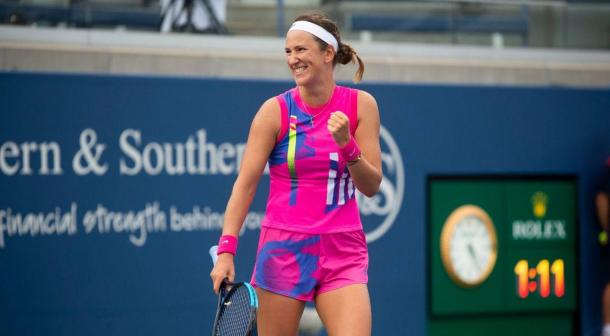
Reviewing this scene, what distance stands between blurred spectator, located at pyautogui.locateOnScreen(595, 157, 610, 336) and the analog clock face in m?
0.94

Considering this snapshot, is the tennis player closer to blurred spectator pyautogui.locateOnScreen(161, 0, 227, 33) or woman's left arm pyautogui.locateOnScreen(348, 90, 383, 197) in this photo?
woman's left arm pyautogui.locateOnScreen(348, 90, 383, 197)

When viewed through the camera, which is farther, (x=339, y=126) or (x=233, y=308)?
(x=233, y=308)

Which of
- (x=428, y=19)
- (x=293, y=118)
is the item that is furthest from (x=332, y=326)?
(x=428, y=19)

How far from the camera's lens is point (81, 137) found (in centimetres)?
702

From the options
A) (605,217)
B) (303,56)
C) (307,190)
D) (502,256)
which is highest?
(303,56)

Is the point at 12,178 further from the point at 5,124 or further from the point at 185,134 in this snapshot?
the point at 185,134

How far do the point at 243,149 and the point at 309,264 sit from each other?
3271mm

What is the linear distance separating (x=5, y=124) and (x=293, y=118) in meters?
2.92

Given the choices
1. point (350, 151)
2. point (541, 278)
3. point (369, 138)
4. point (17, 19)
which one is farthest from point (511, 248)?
point (350, 151)

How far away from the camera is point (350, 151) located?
408cm

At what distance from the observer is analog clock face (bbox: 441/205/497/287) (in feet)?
27.5

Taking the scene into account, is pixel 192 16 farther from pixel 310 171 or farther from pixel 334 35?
pixel 310 171

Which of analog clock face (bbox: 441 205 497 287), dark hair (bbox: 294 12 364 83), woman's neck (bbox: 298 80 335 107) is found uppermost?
dark hair (bbox: 294 12 364 83)

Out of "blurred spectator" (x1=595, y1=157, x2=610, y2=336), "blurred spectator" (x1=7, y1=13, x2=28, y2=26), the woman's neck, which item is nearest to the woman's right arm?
the woman's neck
